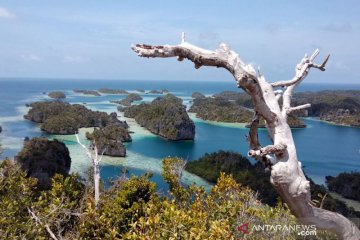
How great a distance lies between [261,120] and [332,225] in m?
1.04

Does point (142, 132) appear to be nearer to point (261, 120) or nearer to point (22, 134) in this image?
point (22, 134)

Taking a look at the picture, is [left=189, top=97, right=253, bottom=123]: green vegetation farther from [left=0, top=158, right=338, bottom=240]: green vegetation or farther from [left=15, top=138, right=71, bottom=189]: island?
[left=0, top=158, right=338, bottom=240]: green vegetation

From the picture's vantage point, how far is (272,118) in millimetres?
2668

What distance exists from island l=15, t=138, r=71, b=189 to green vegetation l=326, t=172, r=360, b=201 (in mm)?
22645

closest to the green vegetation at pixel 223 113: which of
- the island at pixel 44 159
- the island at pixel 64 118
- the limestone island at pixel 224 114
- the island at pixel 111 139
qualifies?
the limestone island at pixel 224 114

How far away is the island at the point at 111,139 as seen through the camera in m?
38.7

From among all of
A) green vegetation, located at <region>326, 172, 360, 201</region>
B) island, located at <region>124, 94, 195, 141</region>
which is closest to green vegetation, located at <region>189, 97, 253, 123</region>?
island, located at <region>124, 94, 195, 141</region>

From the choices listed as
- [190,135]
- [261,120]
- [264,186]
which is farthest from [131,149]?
[261,120]

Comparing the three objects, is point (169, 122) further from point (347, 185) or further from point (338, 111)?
point (338, 111)

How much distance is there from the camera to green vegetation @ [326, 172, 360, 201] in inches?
1172

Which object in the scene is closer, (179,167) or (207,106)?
(179,167)

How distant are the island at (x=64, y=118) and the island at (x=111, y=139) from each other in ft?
21.7

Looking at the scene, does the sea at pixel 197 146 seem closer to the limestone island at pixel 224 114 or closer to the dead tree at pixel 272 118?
the limestone island at pixel 224 114

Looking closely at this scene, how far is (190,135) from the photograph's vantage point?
5194 cm
